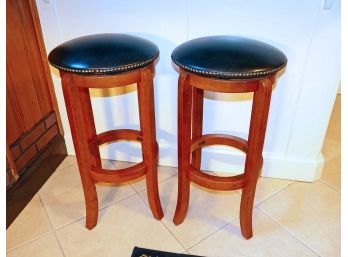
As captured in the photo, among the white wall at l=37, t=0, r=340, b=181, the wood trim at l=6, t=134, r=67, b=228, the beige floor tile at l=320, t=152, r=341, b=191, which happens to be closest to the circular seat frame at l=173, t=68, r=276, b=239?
the white wall at l=37, t=0, r=340, b=181

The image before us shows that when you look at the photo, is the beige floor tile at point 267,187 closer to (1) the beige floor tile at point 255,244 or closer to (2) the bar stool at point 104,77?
(1) the beige floor tile at point 255,244

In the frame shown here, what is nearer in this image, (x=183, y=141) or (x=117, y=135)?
(x=183, y=141)

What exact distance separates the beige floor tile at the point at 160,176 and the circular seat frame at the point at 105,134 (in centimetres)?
23

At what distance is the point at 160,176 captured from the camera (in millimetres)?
1607

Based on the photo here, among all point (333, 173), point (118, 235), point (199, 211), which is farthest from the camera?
point (333, 173)

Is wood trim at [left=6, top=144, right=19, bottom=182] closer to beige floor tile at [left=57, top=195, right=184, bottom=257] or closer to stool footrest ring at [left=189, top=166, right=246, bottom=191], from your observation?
beige floor tile at [left=57, top=195, right=184, bottom=257]

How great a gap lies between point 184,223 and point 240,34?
86cm

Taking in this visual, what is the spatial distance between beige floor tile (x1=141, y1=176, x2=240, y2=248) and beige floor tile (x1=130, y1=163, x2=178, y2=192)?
35 millimetres

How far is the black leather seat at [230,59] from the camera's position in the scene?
88cm

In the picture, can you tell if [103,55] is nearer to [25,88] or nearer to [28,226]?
[25,88]

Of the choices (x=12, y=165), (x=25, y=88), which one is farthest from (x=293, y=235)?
(x=25, y=88)

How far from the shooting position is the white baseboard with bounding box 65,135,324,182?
1495 mm

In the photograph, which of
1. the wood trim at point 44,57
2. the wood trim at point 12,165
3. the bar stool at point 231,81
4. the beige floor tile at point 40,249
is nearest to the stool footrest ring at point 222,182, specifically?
the bar stool at point 231,81
